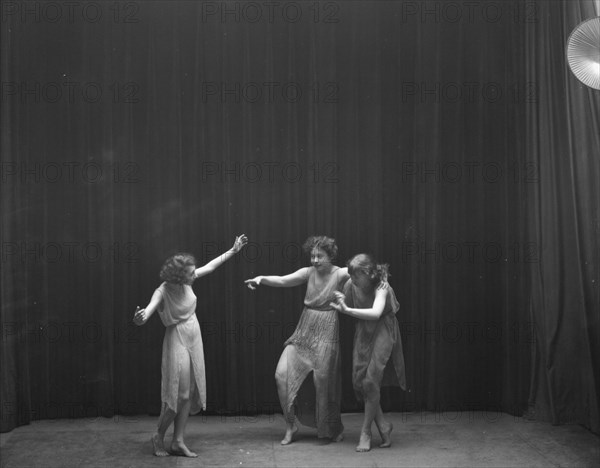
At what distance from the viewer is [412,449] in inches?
228

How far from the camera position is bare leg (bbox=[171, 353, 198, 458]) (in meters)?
5.57

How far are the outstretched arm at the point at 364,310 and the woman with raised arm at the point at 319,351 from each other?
29cm

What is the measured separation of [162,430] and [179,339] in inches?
22.0

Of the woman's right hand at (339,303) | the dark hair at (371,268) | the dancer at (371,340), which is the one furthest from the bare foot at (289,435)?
the dark hair at (371,268)

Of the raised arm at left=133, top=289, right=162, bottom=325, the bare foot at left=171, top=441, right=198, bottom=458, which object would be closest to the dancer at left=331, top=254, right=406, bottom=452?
the bare foot at left=171, top=441, right=198, bottom=458

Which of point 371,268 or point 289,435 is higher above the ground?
point 371,268

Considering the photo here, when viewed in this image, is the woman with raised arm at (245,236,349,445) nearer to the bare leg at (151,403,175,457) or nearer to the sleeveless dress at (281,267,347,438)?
the sleeveless dress at (281,267,347,438)

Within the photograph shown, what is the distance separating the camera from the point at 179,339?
5625 millimetres

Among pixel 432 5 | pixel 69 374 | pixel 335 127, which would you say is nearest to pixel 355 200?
pixel 335 127

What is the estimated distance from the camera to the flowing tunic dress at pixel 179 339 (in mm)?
5590

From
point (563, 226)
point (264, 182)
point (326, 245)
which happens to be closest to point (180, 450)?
point (326, 245)

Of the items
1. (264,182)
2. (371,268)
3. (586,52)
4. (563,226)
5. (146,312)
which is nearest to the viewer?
(586,52)

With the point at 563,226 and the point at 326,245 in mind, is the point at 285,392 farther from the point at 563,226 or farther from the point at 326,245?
the point at 563,226

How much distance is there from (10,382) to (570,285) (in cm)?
380
